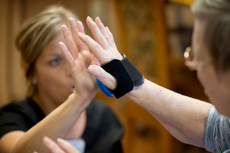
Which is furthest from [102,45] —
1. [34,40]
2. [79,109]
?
[34,40]

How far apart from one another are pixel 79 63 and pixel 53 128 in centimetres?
24

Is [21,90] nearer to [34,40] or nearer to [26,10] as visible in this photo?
[26,10]

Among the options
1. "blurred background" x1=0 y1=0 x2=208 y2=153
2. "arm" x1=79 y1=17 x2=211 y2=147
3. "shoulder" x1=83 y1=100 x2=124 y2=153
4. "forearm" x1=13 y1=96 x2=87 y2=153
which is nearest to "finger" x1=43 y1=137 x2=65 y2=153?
"forearm" x1=13 y1=96 x2=87 y2=153

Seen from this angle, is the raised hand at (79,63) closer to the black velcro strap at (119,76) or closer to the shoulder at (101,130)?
the black velcro strap at (119,76)

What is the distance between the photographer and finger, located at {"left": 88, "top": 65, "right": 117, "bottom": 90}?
57cm

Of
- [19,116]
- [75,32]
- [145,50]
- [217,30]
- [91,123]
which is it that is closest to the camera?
[217,30]

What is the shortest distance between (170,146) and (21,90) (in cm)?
194

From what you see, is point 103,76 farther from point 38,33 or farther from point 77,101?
point 38,33

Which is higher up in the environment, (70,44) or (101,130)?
(70,44)

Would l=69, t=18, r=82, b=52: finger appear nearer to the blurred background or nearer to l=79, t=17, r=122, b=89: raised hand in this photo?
l=79, t=17, r=122, b=89: raised hand

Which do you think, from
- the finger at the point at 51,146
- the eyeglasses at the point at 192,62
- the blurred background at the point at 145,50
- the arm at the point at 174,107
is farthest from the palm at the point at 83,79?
the blurred background at the point at 145,50

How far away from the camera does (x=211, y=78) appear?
558 mm

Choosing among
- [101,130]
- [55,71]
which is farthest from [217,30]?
[101,130]

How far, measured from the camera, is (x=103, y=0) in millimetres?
2867
